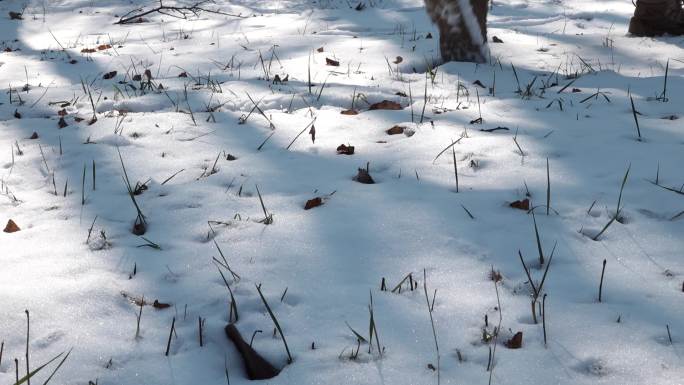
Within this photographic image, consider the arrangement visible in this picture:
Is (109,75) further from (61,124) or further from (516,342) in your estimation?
(516,342)

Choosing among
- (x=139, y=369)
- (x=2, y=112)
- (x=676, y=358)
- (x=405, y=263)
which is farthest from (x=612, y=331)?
(x=2, y=112)

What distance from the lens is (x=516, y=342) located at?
1.47 metres

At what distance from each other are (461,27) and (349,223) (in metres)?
2.77

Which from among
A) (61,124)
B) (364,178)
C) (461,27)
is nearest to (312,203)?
(364,178)

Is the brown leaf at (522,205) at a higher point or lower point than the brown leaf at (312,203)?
higher

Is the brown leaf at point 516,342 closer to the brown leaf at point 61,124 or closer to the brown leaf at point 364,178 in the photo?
the brown leaf at point 364,178

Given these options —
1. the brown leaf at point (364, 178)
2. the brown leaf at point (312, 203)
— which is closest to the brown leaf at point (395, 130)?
the brown leaf at point (364, 178)

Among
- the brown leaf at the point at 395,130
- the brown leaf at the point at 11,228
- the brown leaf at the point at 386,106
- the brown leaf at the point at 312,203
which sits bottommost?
the brown leaf at the point at 11,228

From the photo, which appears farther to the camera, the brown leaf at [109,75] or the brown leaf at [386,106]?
the brown leaf at [109,75]

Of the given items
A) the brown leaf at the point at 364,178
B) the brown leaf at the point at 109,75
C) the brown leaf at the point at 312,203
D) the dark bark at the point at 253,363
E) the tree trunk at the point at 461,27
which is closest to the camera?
the dark bark at the point at 253,363

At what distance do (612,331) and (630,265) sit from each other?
1.21 ft

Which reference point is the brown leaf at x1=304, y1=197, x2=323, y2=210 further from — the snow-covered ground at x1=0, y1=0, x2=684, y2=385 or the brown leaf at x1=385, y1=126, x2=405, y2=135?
the brown leaf at x1=385, y1=126, x2=405, y2=135

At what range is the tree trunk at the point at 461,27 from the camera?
14.2 feet

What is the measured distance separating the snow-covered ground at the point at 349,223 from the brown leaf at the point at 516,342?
0.06 ft
